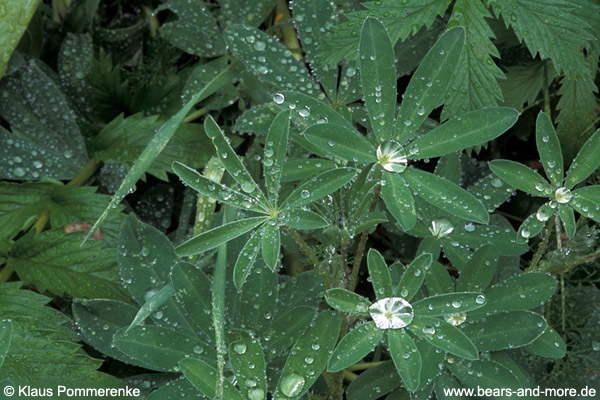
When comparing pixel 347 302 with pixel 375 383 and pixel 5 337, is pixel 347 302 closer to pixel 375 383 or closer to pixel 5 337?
pixel 375 383

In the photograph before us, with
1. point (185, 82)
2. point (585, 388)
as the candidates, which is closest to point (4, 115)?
point (185, 82)

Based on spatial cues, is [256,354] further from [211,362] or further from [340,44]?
[340,44]

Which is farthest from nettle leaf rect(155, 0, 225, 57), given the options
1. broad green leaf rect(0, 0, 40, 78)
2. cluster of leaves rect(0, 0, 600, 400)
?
broad green leaf rect(0, 0, 40, 78)

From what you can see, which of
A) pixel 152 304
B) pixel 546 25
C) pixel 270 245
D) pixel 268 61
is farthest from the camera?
pixel 268 61

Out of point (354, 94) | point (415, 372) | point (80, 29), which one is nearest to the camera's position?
point (415, 372)

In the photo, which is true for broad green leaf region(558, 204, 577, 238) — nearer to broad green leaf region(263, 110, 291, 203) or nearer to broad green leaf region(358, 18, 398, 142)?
broad green leaf region(358, 18, 398, 142)

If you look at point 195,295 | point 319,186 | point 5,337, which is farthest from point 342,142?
point 5,337

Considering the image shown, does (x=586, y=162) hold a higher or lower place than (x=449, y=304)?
higher
